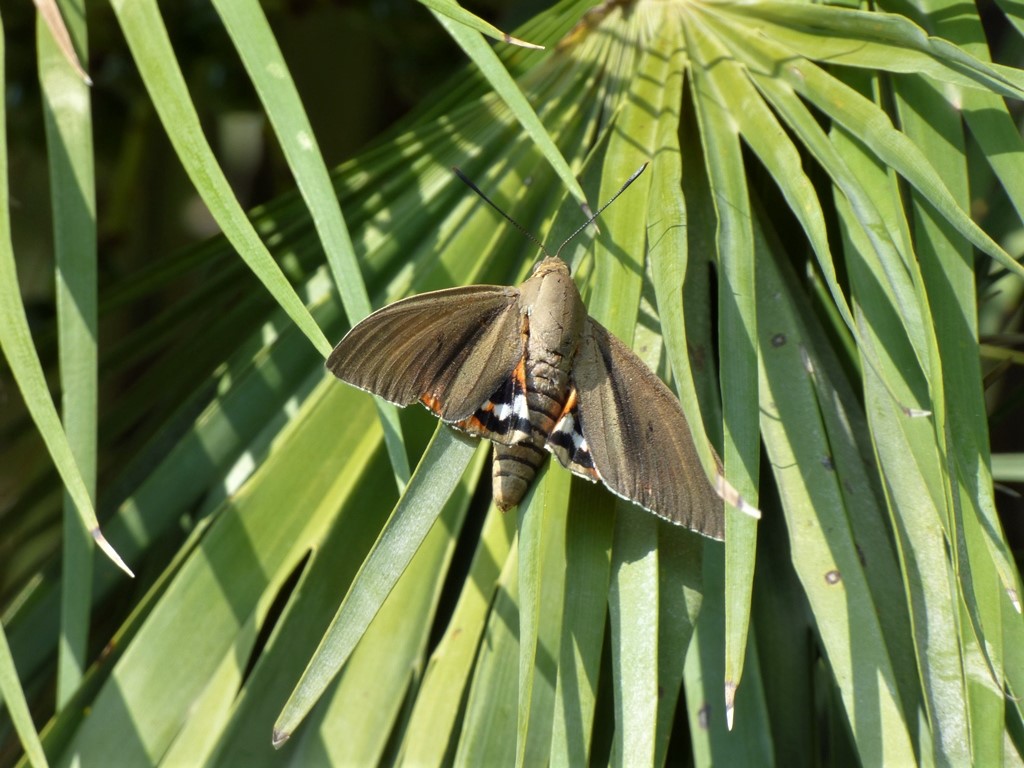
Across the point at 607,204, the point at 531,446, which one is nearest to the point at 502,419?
the point at 531,446

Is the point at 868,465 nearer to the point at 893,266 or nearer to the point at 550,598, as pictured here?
the point at 893,266

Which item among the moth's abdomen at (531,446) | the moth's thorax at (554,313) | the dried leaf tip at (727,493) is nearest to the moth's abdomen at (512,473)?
the moth's abdomen at (531,446)

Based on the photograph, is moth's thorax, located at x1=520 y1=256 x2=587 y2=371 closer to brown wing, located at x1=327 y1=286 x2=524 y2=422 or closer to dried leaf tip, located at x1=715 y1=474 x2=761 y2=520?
brown wing, located at x1=327 y1=286 x2=524 y2=422

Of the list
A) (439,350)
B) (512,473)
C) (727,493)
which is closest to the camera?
(727,493)

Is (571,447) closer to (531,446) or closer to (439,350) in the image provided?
(531,446)

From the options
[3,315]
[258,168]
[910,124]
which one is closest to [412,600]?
[3,315]

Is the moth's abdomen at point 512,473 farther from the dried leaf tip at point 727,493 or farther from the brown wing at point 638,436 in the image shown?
the dried leaf tip at point 727,493

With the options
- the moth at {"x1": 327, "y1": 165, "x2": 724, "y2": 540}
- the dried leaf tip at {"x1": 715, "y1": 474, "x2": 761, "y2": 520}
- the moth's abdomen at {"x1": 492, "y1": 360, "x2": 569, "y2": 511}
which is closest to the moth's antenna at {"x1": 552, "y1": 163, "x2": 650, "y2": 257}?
the moth at {"x1": 327, "y1": 165, "x2": 724, "y2": 540}
